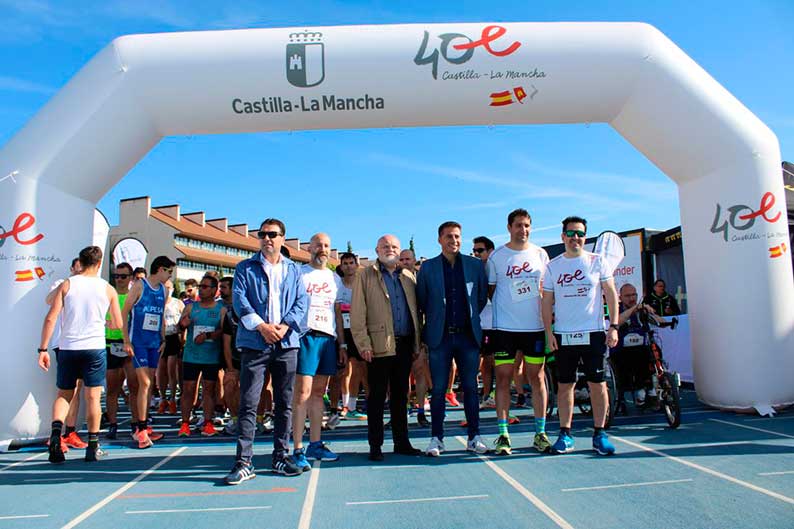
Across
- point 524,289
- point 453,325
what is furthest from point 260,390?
point 524,289

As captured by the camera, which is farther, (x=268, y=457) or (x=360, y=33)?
(x=360, y=33)

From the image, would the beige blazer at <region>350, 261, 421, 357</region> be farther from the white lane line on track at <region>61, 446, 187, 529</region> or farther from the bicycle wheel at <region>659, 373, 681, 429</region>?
the bicycle wheel at <region>659, 373, 681, 429</region>

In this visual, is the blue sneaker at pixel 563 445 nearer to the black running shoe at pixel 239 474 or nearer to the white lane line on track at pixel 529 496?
the white lane line on track at pixel 529 496

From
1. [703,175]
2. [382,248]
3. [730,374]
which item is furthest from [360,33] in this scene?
[730,374]

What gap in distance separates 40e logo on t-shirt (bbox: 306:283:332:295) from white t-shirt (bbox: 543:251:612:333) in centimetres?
186

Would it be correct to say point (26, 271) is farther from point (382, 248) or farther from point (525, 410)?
point (525, 410)

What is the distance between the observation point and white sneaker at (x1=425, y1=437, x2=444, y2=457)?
457 centimetres

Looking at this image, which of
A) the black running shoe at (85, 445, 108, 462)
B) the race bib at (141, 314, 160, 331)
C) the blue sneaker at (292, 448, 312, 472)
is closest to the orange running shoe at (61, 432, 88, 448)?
the black running shoe at (85, 445, 108, 462)

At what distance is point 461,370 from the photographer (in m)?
4.75

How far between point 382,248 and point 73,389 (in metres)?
3.03

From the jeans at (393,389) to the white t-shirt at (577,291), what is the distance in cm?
128

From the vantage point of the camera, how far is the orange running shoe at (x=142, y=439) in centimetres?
531

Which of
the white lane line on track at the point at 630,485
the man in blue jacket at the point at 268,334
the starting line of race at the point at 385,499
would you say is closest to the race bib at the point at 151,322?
the starting line of race at the point at 385,499

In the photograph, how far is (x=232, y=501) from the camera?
11.6 ft
